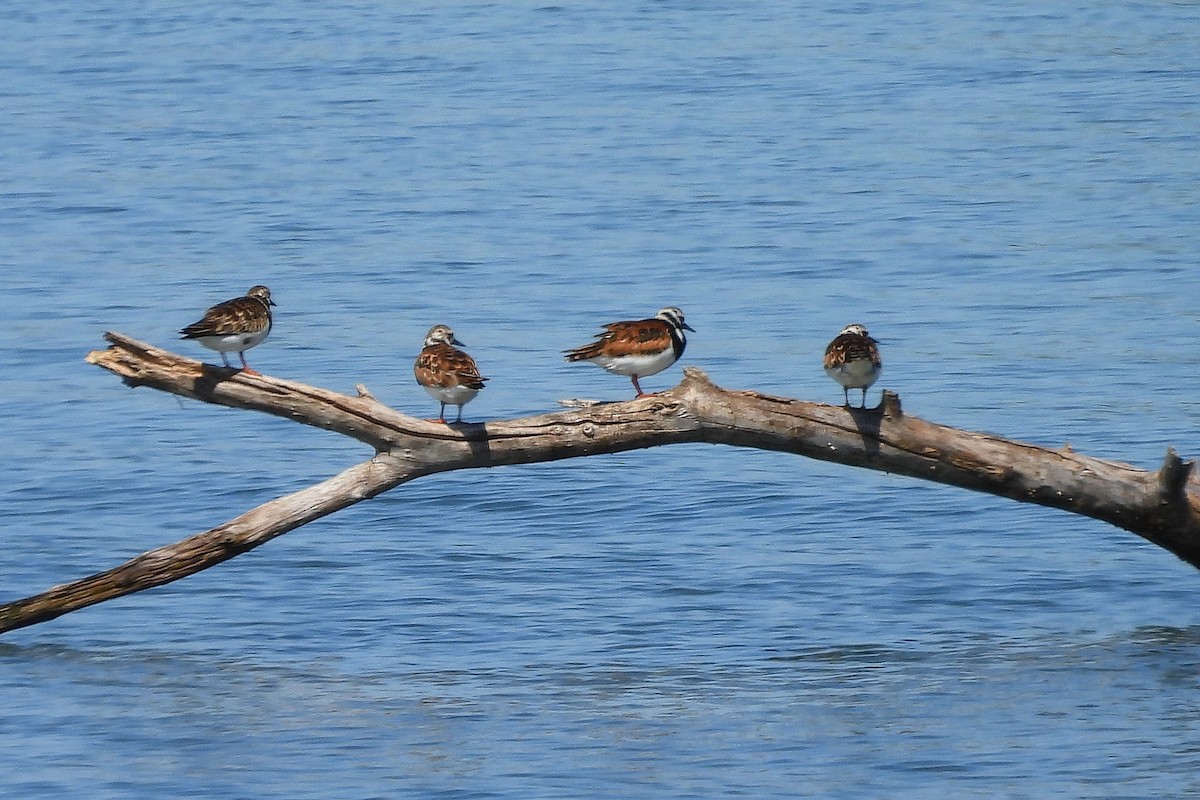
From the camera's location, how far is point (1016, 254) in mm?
28906

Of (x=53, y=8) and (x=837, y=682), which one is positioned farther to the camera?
(x=53, y=8)

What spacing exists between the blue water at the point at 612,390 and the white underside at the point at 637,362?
2.24 meters

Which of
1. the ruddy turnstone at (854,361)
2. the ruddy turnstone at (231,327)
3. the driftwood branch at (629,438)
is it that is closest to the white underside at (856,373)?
the ruddy turnstone at (854,361)

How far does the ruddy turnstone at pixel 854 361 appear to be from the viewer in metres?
12.0

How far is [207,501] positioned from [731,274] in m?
11.5

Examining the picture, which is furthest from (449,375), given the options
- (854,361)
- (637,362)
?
(854,361)

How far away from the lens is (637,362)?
42.4ft

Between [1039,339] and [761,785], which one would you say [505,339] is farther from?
[761,785]

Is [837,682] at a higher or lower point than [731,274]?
lower

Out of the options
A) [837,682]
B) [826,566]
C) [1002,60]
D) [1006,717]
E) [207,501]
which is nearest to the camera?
[1006,717]

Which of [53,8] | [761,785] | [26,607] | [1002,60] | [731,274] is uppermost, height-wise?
[53,8]

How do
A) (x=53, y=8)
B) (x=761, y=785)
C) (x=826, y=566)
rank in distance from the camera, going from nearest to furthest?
(x=761, y=785), (x=826, y=566), (x=53, y=8)

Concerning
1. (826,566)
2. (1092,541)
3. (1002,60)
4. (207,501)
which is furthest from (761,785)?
(1002,60)

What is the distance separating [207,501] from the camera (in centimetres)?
1869
